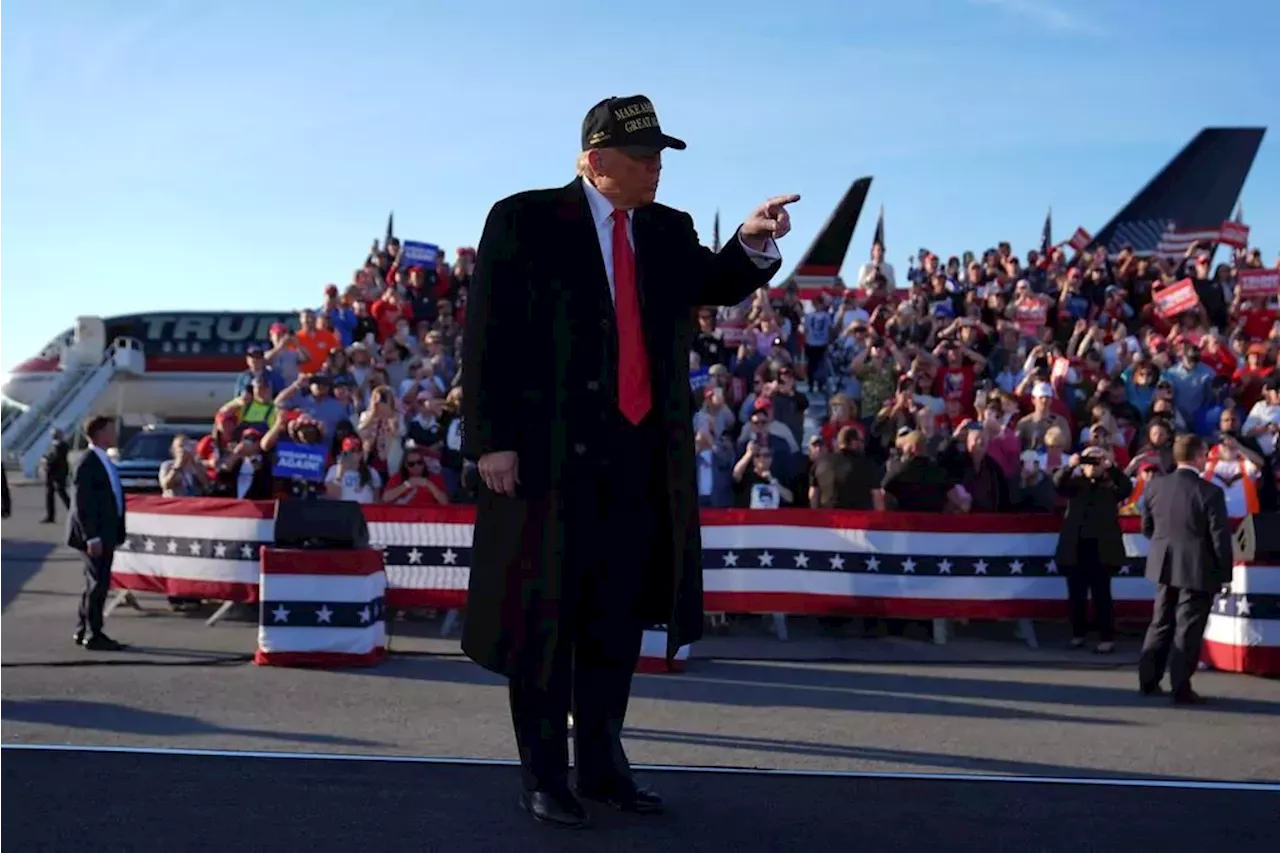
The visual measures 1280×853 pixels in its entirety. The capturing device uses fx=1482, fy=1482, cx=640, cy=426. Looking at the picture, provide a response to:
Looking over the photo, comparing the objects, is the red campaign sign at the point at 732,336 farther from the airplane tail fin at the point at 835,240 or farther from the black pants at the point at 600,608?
the airplane tail fin at the point at 835,240

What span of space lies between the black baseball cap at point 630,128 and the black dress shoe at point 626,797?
6.10 feet

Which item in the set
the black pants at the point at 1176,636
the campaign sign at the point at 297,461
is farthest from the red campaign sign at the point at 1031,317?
the campaign sign at the point at 297,461

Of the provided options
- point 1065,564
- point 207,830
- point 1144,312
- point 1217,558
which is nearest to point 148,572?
point 1065,564

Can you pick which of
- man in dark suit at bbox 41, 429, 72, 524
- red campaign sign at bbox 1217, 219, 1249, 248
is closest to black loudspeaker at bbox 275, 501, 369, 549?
man in dark suit at bbox 41, 429, 72, 524

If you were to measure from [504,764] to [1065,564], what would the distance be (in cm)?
785

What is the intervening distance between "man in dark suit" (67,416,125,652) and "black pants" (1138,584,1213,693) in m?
7.01

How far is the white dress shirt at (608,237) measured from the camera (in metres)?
4.39

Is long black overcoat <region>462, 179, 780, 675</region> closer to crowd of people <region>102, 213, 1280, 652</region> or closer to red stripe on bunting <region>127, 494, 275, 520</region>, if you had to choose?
crowd of people <region>102, 213, 1280, 652</region>

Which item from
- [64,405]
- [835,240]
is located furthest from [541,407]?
[64,405]

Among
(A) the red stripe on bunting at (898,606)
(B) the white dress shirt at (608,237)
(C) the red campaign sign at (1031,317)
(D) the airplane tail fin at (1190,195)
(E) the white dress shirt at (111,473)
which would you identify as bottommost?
(A) the red stripe on bunting at (898,606)

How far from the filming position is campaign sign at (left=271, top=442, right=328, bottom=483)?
40.7 ft

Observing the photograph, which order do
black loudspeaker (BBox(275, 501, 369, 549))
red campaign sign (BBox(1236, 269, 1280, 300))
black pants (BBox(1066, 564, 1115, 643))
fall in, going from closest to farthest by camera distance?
black loudspeaker (BBox(275, 501, 369, 549)) → black pants (BBox(1066, 564, 1115, 643)) → red campaign sign (BBox(1236, 269, 1280, 300))

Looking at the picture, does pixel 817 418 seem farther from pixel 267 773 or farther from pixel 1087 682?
pixel 267 773

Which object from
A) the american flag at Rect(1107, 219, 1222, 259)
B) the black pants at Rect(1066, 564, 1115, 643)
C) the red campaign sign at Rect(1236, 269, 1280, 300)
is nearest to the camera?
the black pants at Rect(1066, 564, 1115, 643)
